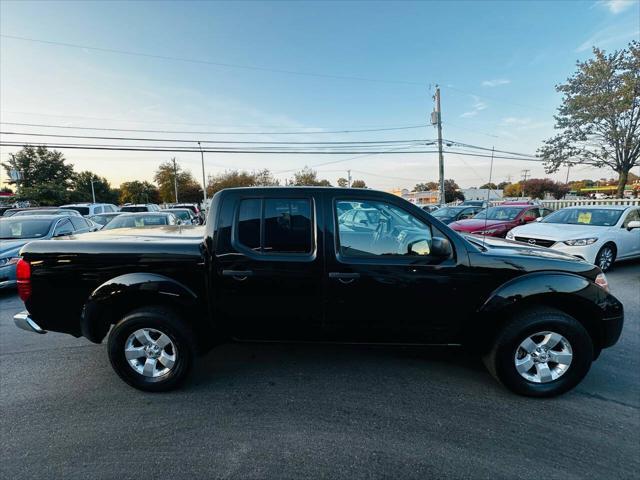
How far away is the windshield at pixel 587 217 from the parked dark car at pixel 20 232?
11.6 m

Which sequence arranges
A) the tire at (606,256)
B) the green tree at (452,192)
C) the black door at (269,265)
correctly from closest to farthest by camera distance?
the black door at (269,265), the tire at (606,256), the green tree at (452,192)

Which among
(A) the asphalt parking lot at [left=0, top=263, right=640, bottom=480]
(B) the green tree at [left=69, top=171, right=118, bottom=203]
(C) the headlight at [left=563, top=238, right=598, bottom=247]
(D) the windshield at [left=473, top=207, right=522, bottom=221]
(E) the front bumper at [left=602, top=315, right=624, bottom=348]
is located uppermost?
(B) the green tree at [left=69, top=171, right=118, bottom=203]

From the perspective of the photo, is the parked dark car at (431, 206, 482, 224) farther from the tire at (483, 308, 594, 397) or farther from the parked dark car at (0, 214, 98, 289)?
the parked dark car at (0, 214, 98, 289)

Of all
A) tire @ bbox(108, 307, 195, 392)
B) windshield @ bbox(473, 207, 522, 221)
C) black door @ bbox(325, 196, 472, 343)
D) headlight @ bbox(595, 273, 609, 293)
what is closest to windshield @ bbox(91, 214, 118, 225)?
tire @ bbox(108, 307, 195, 392)

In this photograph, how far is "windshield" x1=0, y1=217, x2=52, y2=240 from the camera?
6633 mm

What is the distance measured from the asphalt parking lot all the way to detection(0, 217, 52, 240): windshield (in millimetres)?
4506

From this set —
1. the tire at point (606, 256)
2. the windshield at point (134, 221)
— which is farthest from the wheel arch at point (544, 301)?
the windshield at point (134, 221)

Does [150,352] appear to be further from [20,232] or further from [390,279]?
[20,232]

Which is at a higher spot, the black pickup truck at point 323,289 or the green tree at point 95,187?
the green tree at point 95,187

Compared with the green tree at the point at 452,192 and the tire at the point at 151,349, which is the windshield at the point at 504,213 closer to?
the tire at the point at 151,349

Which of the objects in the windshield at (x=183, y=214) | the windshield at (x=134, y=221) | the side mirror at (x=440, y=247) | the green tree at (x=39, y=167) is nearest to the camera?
the side mirror at (x=440, y=247)

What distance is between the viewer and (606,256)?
7.05 metres

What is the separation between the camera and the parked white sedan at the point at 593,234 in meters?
6.75

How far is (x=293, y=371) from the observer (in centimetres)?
316
